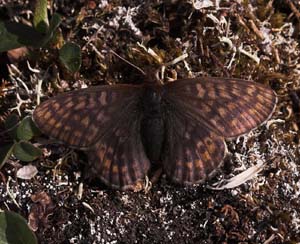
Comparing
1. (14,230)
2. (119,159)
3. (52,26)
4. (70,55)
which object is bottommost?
(14,230)

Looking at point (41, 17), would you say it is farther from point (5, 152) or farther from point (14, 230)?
point (14, 230)

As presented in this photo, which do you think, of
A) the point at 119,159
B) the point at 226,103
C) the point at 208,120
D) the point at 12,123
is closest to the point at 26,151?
the point at 12,123

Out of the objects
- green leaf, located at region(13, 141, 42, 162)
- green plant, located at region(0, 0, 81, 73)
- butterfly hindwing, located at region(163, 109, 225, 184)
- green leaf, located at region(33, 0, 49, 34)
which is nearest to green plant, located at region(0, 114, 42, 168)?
green leaf, located at region(13, 141, 42, 162)

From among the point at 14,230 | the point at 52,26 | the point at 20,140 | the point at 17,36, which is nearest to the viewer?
the point at 14,230

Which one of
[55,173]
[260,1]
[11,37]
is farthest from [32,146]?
[260,1]

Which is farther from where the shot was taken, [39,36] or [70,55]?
[39,36]

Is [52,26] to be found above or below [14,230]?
above
